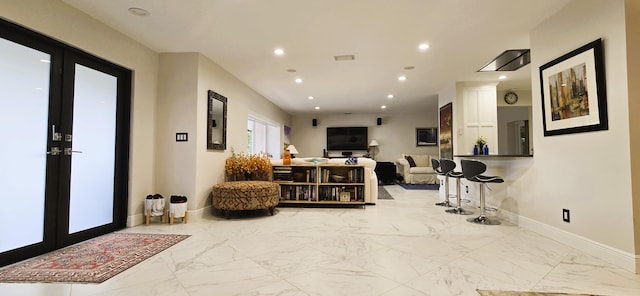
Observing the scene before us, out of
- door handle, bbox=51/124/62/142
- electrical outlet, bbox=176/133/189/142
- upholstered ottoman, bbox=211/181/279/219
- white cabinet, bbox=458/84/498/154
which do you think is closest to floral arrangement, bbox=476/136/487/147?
white cabinet, bbox=458/84/498/154

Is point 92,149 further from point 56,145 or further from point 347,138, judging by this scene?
point 347,138

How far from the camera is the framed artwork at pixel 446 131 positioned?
604 cm

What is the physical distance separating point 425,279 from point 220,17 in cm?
311

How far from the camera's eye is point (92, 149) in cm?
320

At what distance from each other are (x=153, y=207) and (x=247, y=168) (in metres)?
1.48

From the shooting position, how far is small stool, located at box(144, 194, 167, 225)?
3707 mm

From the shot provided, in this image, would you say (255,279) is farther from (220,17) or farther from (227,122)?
(227,122)

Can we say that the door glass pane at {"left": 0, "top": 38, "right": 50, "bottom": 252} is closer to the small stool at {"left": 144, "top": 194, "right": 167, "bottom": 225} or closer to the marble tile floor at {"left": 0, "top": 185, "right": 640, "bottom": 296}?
the marble tile floor at {"left": 0, "top": 185, "right": 640, "bottom": 296}

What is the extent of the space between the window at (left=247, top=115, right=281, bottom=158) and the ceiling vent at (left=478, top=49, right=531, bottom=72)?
498 cm

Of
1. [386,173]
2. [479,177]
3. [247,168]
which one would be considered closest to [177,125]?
[247,168]

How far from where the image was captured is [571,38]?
109 inches

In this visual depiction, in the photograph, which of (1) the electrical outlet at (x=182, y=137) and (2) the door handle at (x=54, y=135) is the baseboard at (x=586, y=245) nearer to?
(1) the electrical outlet at (x=182, y=137)

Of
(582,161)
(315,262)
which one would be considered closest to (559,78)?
(582,161)

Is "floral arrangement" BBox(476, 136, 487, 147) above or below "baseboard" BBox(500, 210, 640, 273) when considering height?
above
